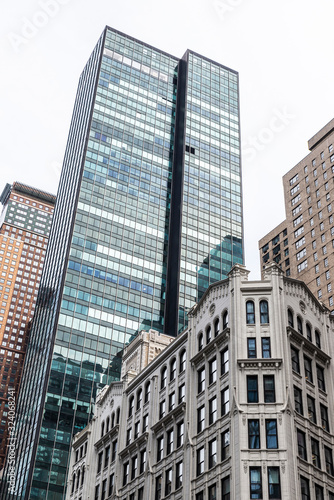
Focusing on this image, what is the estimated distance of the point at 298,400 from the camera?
54781mm

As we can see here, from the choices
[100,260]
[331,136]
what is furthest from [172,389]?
[331,136]

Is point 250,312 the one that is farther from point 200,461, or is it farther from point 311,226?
point 311,226

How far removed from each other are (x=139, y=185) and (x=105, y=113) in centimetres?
2020

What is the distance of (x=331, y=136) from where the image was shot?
445ft

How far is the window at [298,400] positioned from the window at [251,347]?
4332 mm

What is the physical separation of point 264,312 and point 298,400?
8.16 meters

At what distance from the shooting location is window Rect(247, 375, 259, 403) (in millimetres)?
53750

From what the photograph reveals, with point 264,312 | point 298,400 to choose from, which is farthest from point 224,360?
point 298,400

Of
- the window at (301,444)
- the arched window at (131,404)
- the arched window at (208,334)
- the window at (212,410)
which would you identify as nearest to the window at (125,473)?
the arched window at (131,404)

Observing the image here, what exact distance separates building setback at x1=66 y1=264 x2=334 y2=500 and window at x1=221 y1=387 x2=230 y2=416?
16 centimetres

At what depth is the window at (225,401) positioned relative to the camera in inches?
2149

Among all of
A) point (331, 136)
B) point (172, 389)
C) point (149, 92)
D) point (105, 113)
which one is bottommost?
point (172, 389)

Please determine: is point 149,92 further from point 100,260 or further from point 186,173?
point 100,260

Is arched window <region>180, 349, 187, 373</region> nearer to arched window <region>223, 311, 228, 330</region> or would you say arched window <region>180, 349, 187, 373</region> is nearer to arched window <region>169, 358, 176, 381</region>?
arched window <region>169, 358, 176, 381</region>
